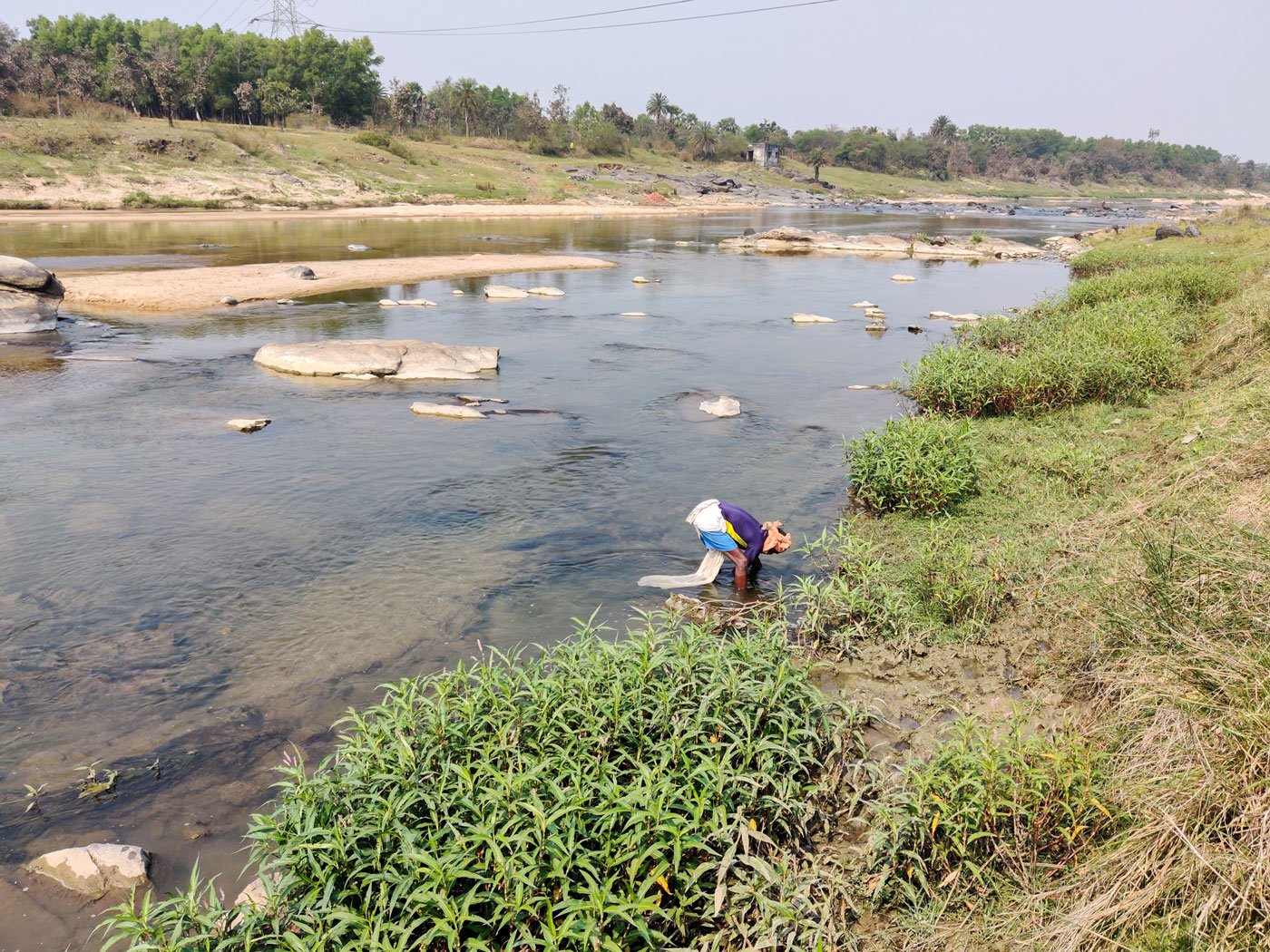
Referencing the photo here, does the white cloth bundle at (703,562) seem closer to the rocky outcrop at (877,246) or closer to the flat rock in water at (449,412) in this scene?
the flat rock in water at (449,412)

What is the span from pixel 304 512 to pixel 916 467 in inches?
310

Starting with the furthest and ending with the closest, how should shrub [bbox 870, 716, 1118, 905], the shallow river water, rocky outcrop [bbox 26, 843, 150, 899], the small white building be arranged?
1. the small white building
2. the shallow river water
3. rocky outcrop [bbox 26, 843, 150, 899]
4. shrub [bbox 870, 716, 1118, 905]

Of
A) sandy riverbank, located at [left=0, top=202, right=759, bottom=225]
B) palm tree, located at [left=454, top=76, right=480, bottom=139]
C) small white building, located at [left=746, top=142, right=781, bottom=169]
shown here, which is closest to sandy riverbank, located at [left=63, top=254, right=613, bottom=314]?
sandy riverbank, located at [left=0, top=202, right=759, bottom=225]

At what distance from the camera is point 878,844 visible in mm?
4441

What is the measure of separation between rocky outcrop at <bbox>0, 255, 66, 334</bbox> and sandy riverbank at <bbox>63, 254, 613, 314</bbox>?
9.89 feet

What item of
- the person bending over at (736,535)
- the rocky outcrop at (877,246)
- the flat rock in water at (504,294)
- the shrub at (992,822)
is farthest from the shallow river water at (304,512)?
the rocky outcrop at (877,246)

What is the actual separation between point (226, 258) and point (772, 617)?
1311 inches

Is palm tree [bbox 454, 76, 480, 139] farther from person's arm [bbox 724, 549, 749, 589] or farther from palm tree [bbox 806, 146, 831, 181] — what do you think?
person's arm [bbox 724, 549, 749, 589]

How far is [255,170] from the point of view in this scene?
64.5 meters

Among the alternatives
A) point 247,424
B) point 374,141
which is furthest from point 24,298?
point 374,141

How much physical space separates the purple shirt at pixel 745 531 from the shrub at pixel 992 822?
13.5 feet

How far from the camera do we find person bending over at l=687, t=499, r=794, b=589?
337 inches

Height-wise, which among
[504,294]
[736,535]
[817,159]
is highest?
[817,159]

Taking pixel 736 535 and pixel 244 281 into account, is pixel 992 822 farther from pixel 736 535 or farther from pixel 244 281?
pixel 244 281
